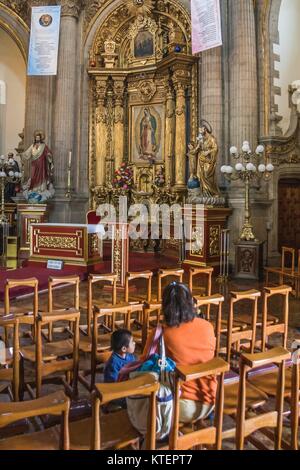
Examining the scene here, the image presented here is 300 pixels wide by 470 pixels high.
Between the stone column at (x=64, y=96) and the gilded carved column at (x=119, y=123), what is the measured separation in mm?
1359

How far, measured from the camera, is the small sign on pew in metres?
9.06

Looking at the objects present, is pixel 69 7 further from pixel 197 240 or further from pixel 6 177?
pixel 197 240

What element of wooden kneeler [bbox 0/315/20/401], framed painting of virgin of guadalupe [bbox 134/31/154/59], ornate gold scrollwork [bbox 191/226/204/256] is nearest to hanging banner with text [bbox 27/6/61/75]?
framed painting of virgin of guadalupe [bbox 134/31/154/59]

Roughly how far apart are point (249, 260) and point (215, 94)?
443 centimetres

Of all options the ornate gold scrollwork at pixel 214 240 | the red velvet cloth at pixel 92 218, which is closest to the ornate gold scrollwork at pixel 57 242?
the red velvet cloth at pixel 92 218

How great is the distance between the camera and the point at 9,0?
13.4 m

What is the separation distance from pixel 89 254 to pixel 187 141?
499 cm

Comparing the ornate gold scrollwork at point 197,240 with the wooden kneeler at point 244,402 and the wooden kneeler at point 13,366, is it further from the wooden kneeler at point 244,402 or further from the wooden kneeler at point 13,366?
the wooden kneeler at point 244,402

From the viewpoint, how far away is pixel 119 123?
A: 13094mm

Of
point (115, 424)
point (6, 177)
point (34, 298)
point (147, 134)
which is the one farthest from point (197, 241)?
point (115, 424)

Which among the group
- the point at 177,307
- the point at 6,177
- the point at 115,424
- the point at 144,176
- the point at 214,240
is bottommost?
the point at 115,424

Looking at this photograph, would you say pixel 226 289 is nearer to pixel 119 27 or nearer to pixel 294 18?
pixel 294 18

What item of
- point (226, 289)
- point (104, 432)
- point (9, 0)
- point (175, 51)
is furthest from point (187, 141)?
point (104, 432)

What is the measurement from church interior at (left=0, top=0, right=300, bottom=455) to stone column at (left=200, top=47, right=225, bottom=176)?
0.04 metres
